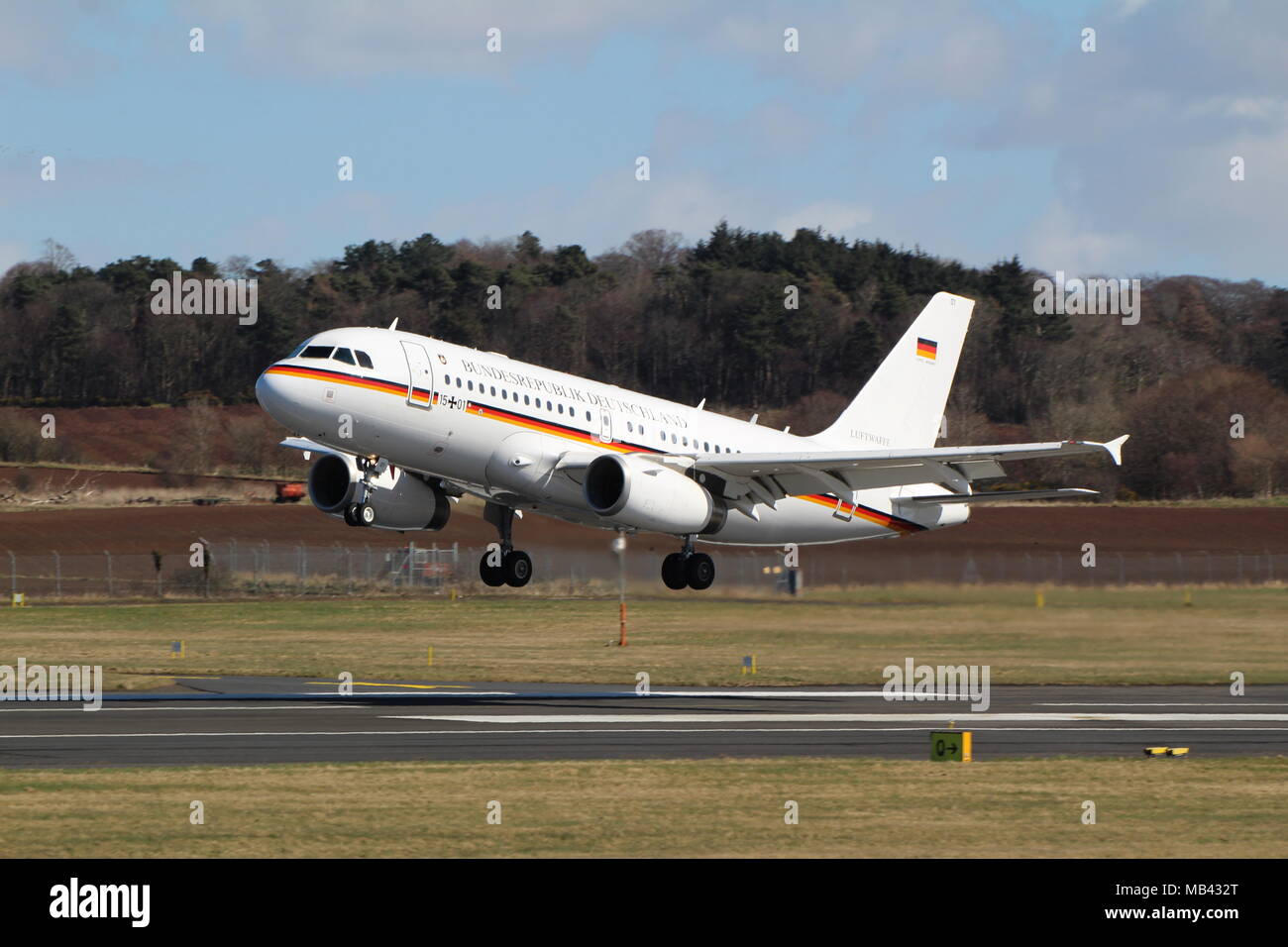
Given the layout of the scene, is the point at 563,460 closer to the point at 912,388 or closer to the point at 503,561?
the point at 503,561

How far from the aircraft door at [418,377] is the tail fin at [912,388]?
50.7 ft

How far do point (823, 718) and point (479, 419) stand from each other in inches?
517

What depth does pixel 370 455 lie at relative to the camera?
36312 millimetres

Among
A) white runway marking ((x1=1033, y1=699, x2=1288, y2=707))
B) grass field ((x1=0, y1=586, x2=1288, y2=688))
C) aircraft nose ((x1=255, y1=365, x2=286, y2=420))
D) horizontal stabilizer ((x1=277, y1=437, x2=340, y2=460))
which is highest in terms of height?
aircraft nose ((x1=255, y1=365, x2=286, y2=420))

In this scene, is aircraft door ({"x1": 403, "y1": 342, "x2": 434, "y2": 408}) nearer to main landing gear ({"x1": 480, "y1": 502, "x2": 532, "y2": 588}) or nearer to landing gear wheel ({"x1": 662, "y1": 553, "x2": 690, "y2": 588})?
main landing gear ({"x1": 480, "y1": 502, "x2": 532, "y2": 588})

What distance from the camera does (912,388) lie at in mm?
50062

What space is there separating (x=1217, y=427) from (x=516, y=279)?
177ft

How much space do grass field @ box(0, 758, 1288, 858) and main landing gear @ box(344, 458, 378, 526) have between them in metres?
6.69

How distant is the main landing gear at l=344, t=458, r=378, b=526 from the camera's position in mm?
37656

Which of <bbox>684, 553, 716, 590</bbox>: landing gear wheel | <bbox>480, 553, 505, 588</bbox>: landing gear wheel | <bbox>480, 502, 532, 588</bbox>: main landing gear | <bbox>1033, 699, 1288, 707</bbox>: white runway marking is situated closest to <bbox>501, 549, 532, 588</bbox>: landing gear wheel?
<bbox>480, 502, 532, 588</bbox>: main landing gear

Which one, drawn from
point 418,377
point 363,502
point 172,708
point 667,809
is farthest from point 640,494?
point 172,708

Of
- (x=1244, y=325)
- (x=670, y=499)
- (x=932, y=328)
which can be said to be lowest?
(x=670, y=499)
